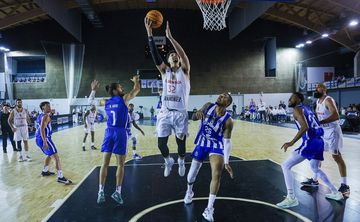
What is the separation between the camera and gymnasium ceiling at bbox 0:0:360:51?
20.1 m

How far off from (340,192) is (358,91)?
19891mm

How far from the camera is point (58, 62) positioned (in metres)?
26.9

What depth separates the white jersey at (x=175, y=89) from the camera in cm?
420

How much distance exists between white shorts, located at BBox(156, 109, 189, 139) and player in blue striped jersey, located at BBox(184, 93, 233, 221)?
1.40ft

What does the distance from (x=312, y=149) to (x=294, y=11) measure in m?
22.9

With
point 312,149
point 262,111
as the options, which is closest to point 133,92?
point 312,149

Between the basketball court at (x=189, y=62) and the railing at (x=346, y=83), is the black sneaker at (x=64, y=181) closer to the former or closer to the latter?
the basketball court at (x=189, y=62)

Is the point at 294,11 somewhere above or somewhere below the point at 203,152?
above

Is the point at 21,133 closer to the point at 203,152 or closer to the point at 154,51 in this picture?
the point at 154,51

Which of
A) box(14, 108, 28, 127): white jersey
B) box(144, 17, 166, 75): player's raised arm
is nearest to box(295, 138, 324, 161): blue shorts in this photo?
box(144, 17, 166, 75): player's raised arm

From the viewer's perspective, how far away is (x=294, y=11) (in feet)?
77.6

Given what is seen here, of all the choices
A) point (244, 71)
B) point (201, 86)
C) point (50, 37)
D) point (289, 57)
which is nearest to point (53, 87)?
point (50, 37)

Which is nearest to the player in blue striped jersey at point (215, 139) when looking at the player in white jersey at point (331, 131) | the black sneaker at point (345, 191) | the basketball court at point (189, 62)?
the player in white jersey at point (331, 131)

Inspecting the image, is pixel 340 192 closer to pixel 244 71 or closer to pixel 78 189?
pixel 78 189
